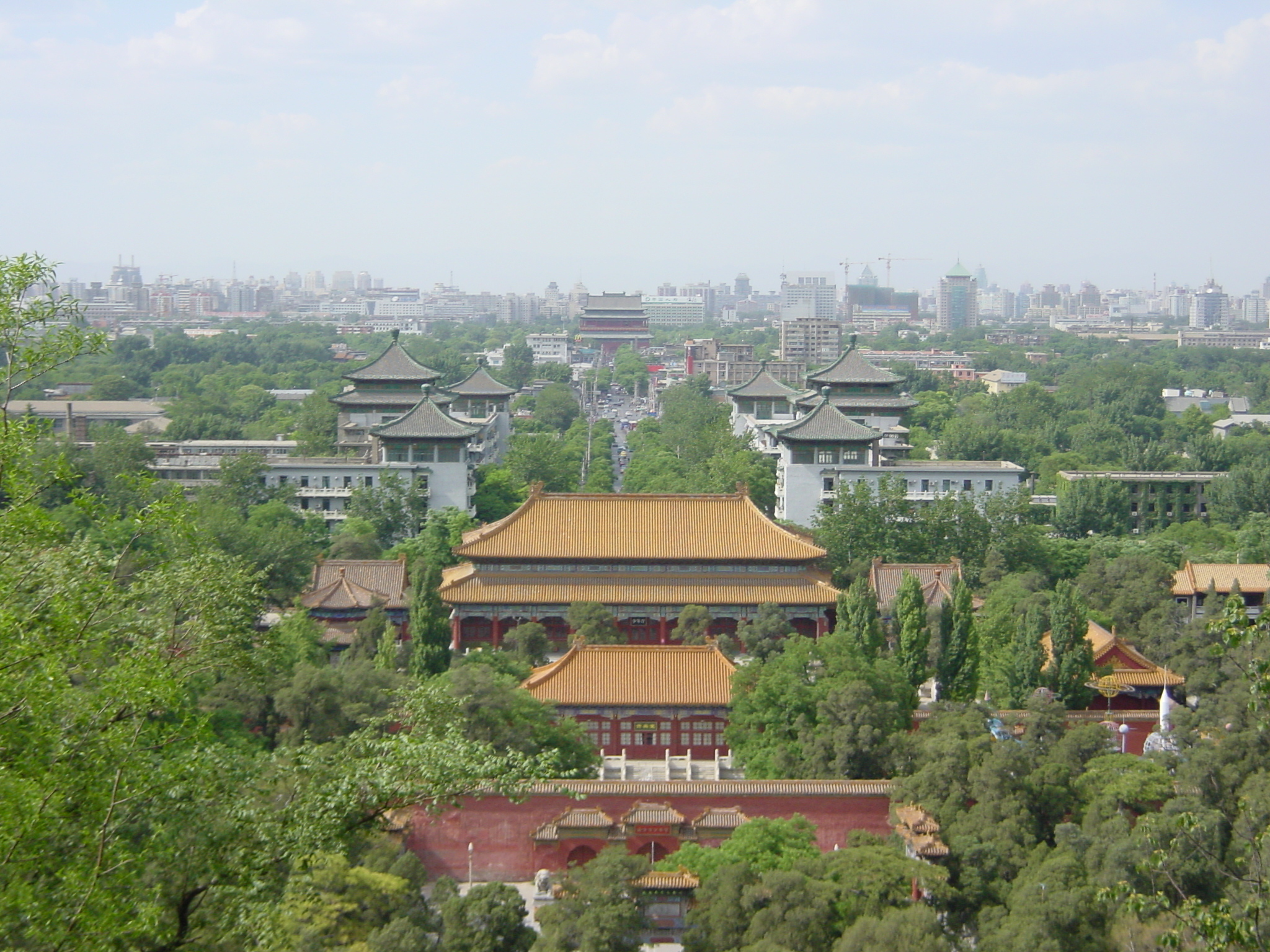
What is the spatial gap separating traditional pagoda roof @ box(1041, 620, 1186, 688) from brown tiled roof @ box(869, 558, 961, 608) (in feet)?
14.4

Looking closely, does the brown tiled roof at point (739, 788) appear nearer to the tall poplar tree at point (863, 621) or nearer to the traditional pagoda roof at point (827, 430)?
the tall poplar tree at point (863, 621)

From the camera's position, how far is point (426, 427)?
138 ft

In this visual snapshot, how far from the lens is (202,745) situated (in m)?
10.5

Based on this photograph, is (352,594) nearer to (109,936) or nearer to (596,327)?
(109,936)

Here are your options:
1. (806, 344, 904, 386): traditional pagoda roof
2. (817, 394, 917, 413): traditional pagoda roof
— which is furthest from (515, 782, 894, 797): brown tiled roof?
(806, 344, 904, 386): traditional pagoda roof

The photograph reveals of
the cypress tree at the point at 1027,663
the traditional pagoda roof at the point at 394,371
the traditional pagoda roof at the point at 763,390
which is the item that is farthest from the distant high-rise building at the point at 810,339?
the cypress tree at the point at 1027,663

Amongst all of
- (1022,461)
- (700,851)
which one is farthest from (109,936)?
(1022,461)

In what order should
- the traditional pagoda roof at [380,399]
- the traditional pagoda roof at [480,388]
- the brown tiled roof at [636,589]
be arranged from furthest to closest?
the traditional pagoda roof at [480,388]
the traditional pagoda roof at [380,399]
the brown tiled roof at [636,589]

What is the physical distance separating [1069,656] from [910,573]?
663 centimetres

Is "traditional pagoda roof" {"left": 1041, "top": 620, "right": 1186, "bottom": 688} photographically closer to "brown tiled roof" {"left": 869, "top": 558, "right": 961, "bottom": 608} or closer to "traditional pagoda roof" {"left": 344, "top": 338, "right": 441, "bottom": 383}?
"brown tiled roof" {"left": 869, "top": 558, "right": 961, "bottom": 608}

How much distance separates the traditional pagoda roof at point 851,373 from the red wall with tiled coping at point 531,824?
30.1 metres

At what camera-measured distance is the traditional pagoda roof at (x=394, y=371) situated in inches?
1962

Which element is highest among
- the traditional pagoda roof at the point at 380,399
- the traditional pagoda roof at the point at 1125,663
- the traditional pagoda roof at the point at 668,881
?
the traditional pagoda roof at the point at 380,399

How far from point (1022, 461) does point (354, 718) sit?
133 feet
